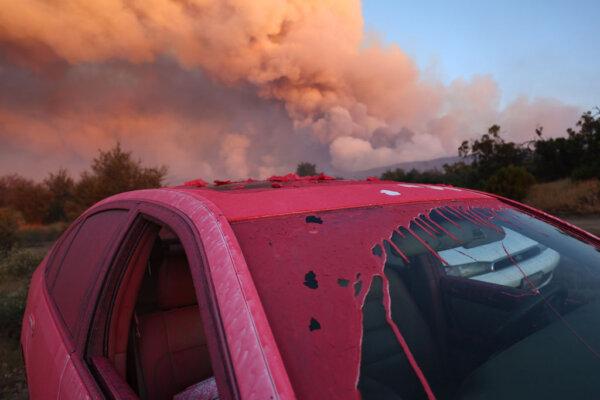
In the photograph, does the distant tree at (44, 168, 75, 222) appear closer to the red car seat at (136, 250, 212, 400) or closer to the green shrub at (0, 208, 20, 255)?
the green shrub at (0, 208, 20, 255)

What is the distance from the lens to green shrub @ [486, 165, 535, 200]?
2028 cm

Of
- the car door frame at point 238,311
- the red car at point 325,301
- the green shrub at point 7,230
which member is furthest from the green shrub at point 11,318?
the green shrub at point 7,230

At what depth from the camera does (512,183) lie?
2095 cm

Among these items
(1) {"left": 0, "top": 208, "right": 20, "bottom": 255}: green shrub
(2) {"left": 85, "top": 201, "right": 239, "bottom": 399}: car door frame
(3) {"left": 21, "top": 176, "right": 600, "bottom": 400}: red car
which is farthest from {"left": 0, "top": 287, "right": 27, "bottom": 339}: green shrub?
(1) {"left": 0, "top": 208, "right": 20, "bottom": 255}: green shrub

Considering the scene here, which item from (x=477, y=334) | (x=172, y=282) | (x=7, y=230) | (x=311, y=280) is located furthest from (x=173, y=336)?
(x=7, y=230)

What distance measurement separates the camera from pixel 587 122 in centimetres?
2808

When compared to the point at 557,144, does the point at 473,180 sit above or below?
below

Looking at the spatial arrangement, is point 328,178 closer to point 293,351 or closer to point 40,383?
point 293,351

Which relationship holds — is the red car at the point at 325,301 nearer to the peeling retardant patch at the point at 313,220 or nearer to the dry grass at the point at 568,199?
the peeling retardant patch at the point at 313,220

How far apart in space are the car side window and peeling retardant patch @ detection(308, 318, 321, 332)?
102cm

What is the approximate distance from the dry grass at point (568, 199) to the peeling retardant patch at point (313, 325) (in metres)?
18.4

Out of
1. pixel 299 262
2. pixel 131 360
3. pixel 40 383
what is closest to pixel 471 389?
pixel 299 262

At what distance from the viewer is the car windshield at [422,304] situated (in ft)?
2.88

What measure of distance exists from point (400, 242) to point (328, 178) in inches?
31.7
